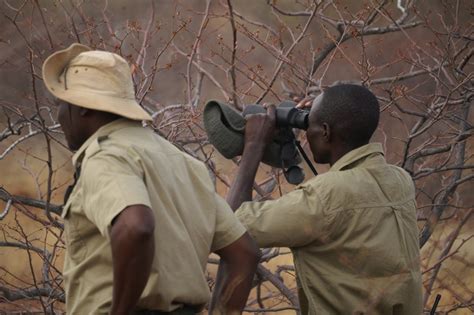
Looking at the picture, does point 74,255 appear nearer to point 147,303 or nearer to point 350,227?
point 147,303

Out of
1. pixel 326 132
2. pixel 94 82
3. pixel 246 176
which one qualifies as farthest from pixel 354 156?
pixel 94 82

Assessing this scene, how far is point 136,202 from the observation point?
322 cm

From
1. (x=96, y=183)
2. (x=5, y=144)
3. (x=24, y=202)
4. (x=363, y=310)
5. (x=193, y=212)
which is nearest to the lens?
(x=96, y=183)

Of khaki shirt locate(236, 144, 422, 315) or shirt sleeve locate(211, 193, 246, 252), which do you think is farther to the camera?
khaki shirt locate(236, 144, 422, 315)

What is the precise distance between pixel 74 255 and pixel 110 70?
587 mm

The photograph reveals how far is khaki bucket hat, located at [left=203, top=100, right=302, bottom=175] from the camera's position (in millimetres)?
4230

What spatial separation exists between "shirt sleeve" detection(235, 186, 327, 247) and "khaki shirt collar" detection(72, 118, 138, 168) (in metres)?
0.66

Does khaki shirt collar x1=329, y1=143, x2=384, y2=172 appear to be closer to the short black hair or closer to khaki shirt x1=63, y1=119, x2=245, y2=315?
the short black hair

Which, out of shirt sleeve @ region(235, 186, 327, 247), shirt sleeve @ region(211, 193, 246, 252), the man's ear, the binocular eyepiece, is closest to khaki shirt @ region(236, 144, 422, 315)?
Result: shirt sleeve @ region(235, 186, 327, 247)

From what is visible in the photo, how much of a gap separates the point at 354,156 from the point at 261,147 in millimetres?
339

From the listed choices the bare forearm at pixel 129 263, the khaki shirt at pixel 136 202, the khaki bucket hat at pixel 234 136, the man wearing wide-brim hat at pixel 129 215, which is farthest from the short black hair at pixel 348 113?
the bare forearm at pixel 129 263

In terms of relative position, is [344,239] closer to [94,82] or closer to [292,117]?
[292,117]

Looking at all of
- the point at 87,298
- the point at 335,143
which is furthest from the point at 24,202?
the point at 87,298

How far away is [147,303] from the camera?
134 inches
